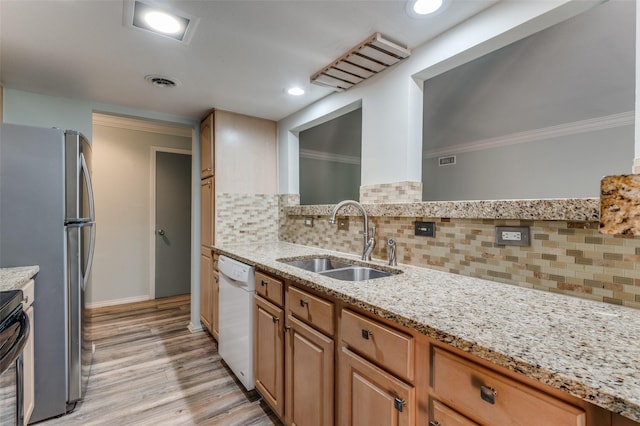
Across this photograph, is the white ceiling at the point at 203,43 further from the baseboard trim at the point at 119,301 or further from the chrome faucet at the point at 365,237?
the baseboard trim at the point at 119,301

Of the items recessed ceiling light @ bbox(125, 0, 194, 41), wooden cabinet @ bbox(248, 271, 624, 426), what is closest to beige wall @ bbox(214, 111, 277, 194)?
recessed ceiling light @ bbox(125, 0, 194, 41)

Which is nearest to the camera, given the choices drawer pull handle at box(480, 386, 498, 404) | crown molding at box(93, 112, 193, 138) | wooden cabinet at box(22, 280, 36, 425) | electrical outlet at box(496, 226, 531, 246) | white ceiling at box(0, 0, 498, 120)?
drawer pull handle at box(480, 386, 498, 404)

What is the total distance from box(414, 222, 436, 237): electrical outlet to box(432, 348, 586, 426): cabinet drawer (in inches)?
33.0

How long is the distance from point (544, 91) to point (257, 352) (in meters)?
2.98

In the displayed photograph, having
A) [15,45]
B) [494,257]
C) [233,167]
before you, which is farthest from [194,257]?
[494,257]

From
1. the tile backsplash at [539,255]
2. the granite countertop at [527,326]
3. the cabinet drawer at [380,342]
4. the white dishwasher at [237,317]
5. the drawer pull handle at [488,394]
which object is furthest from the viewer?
the white dishwasher at [237,317]

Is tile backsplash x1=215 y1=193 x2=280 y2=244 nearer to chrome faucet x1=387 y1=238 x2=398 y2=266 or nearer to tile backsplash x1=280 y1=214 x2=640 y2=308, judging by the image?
tile backsplash x1=280 y1=214 x2=640 y2=308

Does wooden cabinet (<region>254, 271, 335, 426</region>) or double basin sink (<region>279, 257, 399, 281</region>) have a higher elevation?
double basin sink (<region>279, 257, 399, 281</region>)

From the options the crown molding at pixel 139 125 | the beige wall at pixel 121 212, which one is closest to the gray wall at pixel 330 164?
the crown molding at pixel 139 125

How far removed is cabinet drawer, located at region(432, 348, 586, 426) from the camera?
592 mm

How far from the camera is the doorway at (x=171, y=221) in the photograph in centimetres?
387

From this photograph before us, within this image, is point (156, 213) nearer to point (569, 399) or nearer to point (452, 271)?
point (452, 271)

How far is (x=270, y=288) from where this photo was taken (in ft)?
5.43

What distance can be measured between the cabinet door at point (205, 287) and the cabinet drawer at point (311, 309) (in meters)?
1.53
